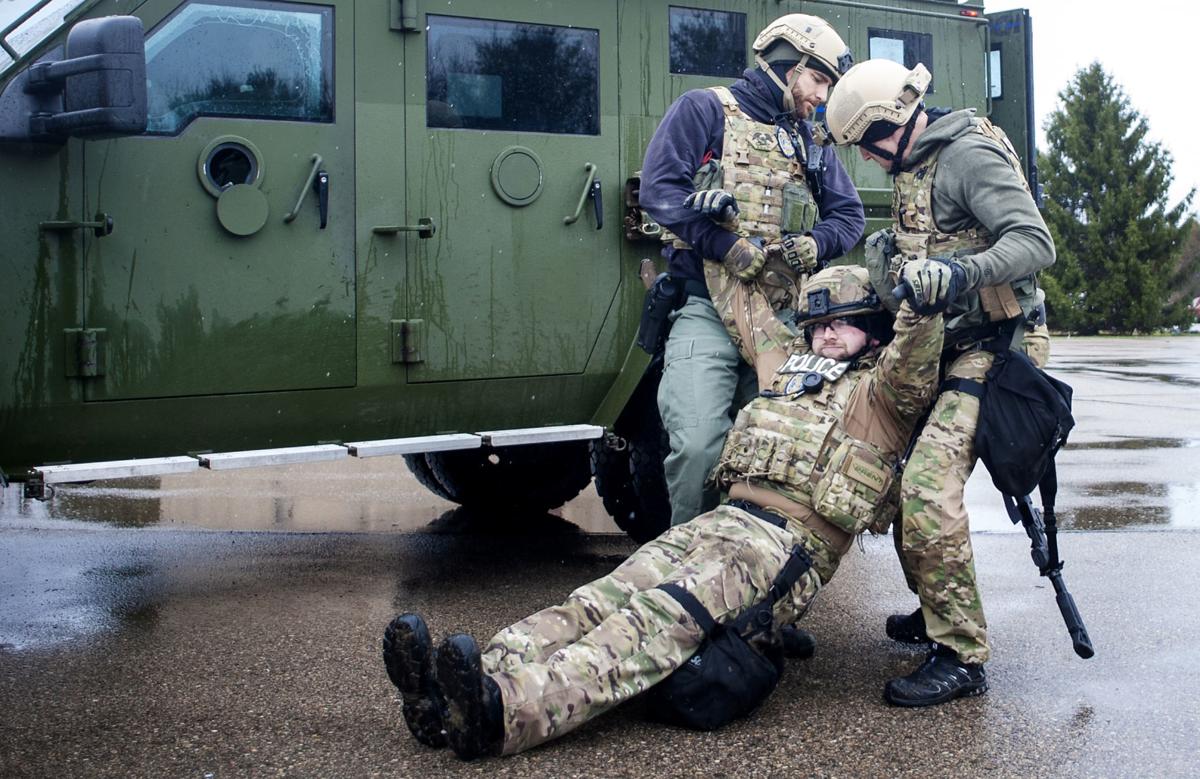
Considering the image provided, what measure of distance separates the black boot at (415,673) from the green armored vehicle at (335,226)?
58.0 inches

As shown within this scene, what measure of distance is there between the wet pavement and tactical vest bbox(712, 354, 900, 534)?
56cm

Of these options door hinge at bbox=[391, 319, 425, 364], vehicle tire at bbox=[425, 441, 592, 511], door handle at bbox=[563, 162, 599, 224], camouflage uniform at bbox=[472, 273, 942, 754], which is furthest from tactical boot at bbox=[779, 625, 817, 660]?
vehicle tire at bbox=[425, 441, 592, 511]

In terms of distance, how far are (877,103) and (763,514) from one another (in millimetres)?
1302

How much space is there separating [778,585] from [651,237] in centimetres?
207

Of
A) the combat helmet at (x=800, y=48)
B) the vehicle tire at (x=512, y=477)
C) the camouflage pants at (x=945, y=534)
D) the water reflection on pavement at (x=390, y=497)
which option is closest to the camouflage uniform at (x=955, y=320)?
the camouflage pants at (x=945, y=534)

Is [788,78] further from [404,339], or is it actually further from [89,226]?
[89,226]

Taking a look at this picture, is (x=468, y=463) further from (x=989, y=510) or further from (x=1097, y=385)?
(x=1097, y=385)

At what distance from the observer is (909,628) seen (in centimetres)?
474

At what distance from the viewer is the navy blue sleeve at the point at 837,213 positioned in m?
5.12

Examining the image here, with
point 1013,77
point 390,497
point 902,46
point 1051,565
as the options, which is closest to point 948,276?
point 1051,565

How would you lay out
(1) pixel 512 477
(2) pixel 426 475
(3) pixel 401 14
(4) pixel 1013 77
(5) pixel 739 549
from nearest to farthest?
1. (5) pixel 739 549
2. (3) pixel 401 14
3. (4) pixel 1013 77
4. (1) pixel 512 477
5. (2) pixel 426 475

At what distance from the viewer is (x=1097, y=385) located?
50.4 ft

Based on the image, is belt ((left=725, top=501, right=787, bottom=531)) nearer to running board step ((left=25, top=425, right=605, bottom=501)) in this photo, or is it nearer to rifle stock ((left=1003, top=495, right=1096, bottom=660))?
rifle stock ((left=1003, top=495, right=1096, bottom=660))

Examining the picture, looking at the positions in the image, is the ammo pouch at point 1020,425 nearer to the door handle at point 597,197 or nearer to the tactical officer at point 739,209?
the tactical officer at point 739,209
